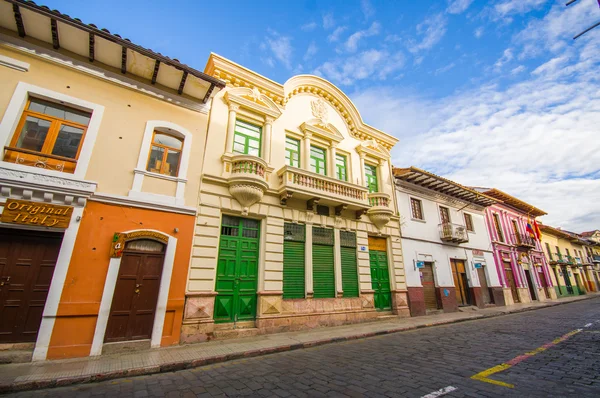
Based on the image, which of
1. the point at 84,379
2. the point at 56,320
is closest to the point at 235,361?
the point at 84,379

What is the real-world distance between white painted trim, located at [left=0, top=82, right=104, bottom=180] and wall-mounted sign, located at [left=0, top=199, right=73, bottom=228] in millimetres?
872

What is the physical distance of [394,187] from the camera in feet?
51.3

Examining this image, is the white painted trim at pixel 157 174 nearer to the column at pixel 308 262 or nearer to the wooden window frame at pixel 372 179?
the column at pixel 308 262

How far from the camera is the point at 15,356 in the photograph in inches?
223

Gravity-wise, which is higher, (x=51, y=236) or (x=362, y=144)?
(x=362, y=144)

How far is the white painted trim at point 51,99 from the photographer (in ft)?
22.0

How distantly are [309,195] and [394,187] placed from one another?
7.11 m

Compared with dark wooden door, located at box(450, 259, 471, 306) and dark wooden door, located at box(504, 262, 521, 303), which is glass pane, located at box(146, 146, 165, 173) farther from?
dark wooden door, located at box(504, 262, 521, 303)

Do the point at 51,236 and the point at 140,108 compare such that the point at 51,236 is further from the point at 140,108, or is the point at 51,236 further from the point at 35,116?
the point at 140,108

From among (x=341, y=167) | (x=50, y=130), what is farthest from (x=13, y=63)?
(x=341, y=167)

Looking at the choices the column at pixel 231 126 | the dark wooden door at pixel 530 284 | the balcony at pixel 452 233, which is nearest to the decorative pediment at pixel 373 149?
the balcony at pixel 452 233

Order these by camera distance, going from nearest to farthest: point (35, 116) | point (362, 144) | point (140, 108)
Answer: point (35, 116), point (140, 108), point (362, 144)

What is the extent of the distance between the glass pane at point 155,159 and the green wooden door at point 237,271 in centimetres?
283

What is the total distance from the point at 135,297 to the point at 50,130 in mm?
5410
